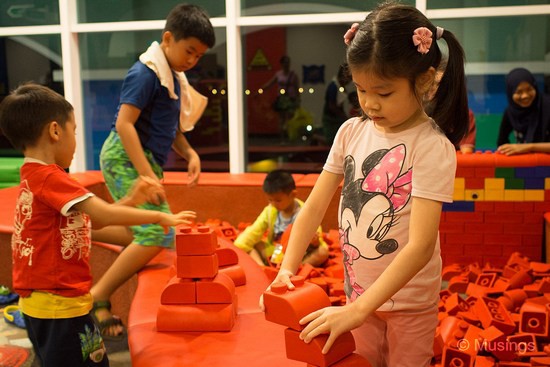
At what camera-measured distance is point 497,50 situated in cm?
519

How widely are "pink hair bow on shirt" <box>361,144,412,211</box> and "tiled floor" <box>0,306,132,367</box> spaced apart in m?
1.66

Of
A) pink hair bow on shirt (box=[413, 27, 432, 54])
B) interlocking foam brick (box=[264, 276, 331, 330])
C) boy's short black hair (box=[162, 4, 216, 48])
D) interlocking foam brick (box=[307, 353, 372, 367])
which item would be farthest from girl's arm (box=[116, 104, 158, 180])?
pink hair bow on shirt (box=[413, 27, 432, 54])

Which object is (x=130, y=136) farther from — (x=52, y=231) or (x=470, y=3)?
(x=470, y=3)

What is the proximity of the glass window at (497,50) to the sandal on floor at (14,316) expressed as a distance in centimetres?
388

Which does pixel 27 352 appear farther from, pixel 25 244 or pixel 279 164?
pixel 279 164

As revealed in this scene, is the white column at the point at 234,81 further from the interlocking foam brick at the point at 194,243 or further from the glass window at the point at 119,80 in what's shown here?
the interlocking foam brick at the point at 194,243

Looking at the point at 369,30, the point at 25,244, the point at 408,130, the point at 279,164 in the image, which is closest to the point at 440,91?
the point at 408,130

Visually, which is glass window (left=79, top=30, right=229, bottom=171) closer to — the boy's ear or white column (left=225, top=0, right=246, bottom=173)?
white column (left=225, top=0, right=246, bottom=173)

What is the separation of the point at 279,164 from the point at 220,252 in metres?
4.19

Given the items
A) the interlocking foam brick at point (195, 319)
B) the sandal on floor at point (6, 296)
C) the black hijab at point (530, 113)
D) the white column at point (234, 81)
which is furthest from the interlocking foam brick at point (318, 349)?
the white column at point (234, 81)

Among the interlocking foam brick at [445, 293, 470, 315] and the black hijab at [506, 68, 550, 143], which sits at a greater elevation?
the black hijab at [506, 68, 550, 143]

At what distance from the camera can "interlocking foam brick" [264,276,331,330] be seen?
1375mm

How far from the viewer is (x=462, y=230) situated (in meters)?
3.82

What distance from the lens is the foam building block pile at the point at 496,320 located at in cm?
245
